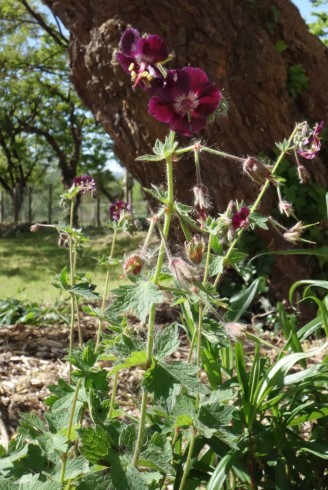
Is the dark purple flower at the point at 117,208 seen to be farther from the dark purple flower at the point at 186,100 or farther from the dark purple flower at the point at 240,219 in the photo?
the dark purple flower at the point at 186,100

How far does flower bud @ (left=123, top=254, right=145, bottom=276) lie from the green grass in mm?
3877

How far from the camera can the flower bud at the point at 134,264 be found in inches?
47.4

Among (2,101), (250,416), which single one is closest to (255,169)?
(250,416)

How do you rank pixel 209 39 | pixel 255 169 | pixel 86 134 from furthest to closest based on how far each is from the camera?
pixel 86 134
pixel 209 39
pixel 255 169

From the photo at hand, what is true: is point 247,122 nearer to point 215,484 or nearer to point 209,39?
point 209,39

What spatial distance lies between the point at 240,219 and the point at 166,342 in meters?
0.40

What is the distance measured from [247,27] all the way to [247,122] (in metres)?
0.62

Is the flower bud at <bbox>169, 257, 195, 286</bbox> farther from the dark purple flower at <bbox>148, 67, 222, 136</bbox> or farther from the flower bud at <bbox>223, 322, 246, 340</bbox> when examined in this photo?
the dark purple flower at <bbox>148, 67, 222, 136</bbox>

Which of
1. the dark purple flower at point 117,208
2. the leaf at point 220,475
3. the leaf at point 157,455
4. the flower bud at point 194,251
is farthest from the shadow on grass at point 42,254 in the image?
the flower bud at point 194,251

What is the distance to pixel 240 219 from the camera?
1.51 metres

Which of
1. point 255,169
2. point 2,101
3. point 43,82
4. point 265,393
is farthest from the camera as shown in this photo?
point 2,101

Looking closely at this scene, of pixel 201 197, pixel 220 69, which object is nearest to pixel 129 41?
pixel 201 197

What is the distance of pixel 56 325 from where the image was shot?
13.3ft

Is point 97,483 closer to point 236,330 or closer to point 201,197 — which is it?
point 236,330
